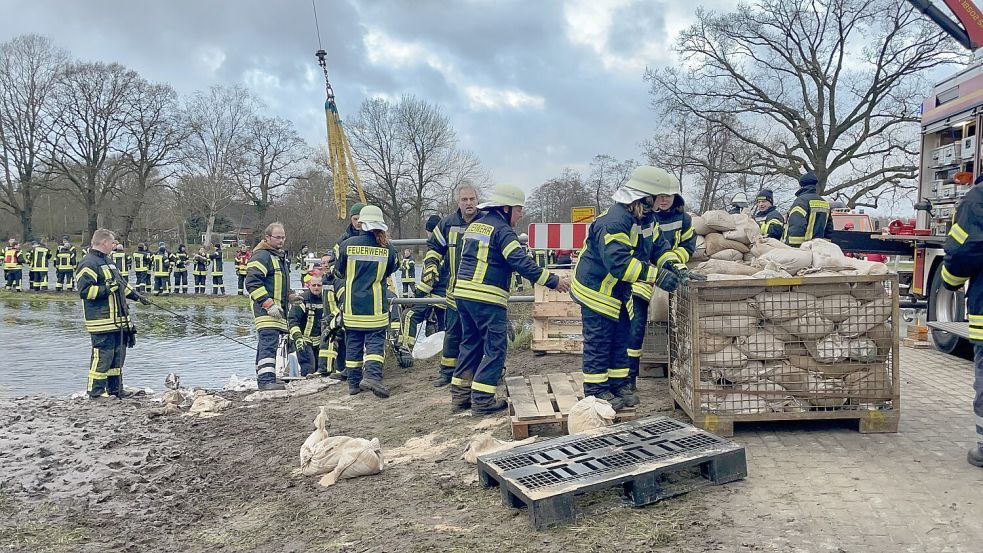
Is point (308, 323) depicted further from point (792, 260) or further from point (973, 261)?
point (973, 261)

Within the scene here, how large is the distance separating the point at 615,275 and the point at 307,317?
17.2ft

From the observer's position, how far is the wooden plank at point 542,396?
16.2 feet

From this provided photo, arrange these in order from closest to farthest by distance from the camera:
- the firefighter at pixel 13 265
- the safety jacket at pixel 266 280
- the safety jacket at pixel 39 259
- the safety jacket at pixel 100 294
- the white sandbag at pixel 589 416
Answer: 1. the white sandbag at pixel 589 416
2. the safety jacket at pixel 266 280
3. the safety jacket at pixel 100 294
4. the firefighter at pixel 13 265
5. the safety jacket at pixel 39 259

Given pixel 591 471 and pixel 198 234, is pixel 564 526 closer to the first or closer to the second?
pixel 591 471

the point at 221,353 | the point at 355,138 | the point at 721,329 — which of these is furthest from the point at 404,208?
the point at 721,329

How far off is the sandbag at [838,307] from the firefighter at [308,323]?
6.06m

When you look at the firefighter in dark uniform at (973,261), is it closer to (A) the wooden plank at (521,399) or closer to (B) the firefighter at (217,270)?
(A) the wooden plank at (521,399)

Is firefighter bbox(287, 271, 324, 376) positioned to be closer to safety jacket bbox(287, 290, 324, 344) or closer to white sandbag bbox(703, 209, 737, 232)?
safety jacket bbox(287, 290, 324, 344)

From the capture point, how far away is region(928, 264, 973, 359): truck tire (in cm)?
767

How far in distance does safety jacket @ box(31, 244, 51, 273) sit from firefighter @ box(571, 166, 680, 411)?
2391 cm

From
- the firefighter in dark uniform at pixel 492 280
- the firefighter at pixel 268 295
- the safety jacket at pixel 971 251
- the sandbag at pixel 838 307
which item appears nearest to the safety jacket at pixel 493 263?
the firefighter in dark uniform at pixel 492 280

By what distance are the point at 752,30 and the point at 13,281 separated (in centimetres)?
2754

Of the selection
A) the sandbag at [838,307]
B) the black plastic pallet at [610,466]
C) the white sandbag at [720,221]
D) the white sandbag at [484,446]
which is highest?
the white sandbag at [720,221]

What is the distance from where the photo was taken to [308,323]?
9.11 meters
